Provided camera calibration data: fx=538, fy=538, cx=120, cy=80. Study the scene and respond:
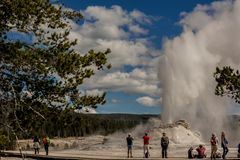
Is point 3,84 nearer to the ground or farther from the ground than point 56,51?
nearer to the ground

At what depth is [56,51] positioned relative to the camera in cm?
2562

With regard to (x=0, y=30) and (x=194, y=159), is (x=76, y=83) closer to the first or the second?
(x=0, y=30)

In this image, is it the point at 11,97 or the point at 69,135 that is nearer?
the point at 11,97

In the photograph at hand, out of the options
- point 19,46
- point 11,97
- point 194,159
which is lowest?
point 194,159

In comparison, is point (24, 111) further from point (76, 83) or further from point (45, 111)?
point (76, 83)

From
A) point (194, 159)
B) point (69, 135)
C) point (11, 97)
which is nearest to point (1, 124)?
point (11, 97)

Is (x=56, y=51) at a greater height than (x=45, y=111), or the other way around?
(x=56, y=51)

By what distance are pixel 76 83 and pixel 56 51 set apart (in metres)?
1.81

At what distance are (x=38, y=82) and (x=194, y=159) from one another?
15.9 m

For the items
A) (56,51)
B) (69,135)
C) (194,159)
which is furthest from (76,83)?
(69,135)

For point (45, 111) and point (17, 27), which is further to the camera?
point (45, 111)

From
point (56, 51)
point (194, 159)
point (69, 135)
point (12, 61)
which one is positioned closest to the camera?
point (12, 61)

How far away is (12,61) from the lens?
2388 centimetres

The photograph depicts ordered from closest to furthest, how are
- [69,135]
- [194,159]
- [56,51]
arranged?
1. [56,51]
2. [194,159]
3. [69,135]
